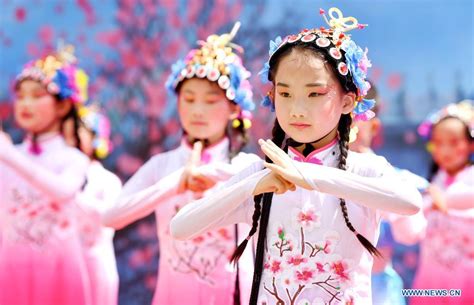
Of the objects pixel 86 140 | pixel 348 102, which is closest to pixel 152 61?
pixel 86 140

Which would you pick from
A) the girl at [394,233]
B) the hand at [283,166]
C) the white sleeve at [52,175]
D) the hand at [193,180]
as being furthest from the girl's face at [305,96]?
the white sleeve at [52,175]

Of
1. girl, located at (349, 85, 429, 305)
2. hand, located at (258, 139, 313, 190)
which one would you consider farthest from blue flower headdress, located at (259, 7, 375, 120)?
girl, located at (349, 85, 429, 305)

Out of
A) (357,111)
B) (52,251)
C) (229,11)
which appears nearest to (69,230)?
(52,251)

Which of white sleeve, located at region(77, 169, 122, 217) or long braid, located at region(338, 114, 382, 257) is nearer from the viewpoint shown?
long braid, located at region(338, 114, 382, 257)

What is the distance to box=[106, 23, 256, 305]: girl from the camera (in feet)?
12.8

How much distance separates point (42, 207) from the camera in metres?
5.23

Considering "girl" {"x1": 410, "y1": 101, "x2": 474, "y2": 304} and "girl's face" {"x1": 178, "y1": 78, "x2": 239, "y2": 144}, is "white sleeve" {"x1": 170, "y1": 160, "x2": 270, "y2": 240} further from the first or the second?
"girl" {"x1": 410, "y1": 101, "x2": 474, "y2": 304}

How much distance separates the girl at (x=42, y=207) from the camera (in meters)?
5.20

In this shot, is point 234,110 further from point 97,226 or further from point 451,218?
point 451,218

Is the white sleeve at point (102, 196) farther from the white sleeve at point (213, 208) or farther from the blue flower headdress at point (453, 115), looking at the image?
the white sleeve at point (213, 208)

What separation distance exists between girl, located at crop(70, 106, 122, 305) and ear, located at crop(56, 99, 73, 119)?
181 millimetres

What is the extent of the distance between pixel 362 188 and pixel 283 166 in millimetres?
245

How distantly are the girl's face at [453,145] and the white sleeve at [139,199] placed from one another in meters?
2.62

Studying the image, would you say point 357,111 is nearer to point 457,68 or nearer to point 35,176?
point 35,176
